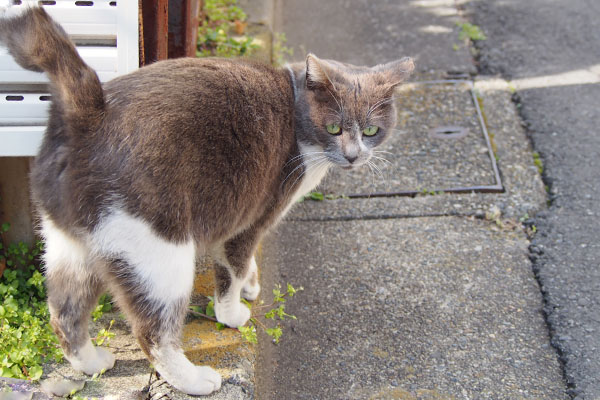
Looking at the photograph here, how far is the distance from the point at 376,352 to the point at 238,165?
3.51 ft

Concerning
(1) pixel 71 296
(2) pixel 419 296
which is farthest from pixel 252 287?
(1) pixel 71 296

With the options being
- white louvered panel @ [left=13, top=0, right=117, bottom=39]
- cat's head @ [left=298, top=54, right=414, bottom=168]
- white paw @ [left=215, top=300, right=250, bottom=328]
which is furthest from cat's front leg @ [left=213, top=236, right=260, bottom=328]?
white louvered panel @ [left=13, top=0, right=117, bottom=39]

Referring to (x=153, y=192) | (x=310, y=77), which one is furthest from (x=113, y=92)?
(x=310, y=77)

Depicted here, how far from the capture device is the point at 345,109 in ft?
8.40

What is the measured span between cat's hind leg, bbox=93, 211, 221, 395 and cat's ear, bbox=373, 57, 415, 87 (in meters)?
1.12

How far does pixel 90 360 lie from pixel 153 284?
50cm

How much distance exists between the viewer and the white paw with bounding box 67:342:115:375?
2352 mm

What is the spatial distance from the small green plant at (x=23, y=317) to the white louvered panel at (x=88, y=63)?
2.24 feet

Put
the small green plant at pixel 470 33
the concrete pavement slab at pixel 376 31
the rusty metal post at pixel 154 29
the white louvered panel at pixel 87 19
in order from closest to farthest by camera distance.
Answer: the white louvered panel at pixel 87 19
the rusty metal post at pixel 154 29
the concrete pavement slab at pixel 376 31
the small green plant at pixel 470 33

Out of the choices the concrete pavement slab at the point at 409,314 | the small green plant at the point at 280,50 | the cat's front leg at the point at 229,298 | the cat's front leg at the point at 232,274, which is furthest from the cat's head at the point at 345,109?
the small green plant at the point at 280,50

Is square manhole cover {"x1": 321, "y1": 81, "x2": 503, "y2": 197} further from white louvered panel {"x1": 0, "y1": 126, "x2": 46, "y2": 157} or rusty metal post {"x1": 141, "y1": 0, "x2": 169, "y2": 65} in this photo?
white louvered panel {"x1": 0, "y1": 126, "x2": 46, "y2": 157}

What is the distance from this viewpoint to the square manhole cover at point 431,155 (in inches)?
145

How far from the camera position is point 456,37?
16.2ft

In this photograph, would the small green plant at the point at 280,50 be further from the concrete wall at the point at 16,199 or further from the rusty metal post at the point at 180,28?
the concrete wall at the point at 16,199
